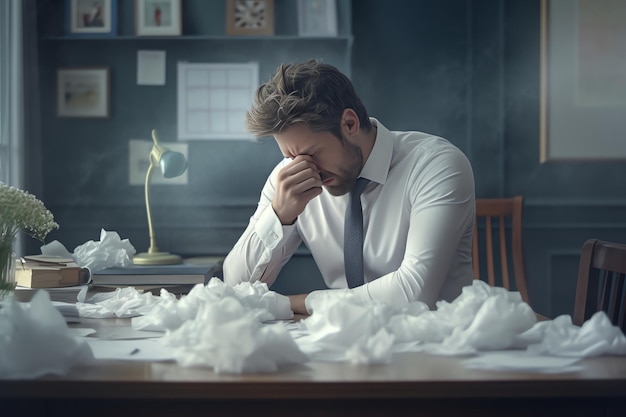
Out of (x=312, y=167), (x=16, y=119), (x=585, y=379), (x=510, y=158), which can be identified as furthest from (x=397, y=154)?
(x=16, y=119)

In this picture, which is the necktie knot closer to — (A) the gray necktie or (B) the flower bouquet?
(A) the gray necktie

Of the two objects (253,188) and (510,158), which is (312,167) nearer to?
(253,188)

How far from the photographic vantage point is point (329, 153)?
1826mm

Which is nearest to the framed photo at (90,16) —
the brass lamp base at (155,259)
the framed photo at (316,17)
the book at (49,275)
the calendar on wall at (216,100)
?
the calendar on wall at (216,100)

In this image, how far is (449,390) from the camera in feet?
2.66

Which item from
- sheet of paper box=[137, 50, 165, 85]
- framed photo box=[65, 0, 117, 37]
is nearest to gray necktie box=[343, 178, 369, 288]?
sheet of paper box=[137, 50, 165, 85]

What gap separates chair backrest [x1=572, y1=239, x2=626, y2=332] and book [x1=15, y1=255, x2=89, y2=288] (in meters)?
1.08

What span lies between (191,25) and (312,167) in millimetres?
1596

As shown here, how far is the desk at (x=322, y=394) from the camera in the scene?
0.81 metres

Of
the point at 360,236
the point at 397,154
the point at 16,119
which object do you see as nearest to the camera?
the point at 360,236

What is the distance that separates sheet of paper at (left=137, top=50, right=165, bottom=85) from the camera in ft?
10.3

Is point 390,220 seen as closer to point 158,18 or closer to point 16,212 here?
point 16,212

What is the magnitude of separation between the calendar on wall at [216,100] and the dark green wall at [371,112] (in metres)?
0.04

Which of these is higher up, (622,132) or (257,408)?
(622,132)
